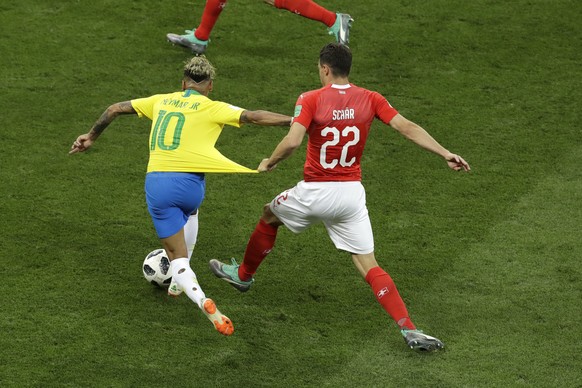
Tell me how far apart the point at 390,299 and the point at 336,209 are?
0.84m

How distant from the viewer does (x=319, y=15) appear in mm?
13352

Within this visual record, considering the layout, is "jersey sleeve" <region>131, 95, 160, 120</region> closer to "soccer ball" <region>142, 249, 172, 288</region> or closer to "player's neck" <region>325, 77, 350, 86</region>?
"soccer ball" <region>142, 249, 172, 288</region>

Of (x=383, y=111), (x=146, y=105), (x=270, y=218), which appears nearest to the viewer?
(x=383, y=111)

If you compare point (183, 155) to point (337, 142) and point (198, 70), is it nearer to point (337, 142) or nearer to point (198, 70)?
point (198, 70)

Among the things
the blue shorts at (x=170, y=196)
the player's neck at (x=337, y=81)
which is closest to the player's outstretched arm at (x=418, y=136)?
the player's neck at (x=337, y=81)

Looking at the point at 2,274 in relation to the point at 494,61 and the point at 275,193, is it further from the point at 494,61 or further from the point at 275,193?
the point at 494,61

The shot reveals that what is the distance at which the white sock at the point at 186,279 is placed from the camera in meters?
8.74

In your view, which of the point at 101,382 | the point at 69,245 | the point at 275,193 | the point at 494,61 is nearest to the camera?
the point at 101,382

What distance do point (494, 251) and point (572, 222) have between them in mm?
1016

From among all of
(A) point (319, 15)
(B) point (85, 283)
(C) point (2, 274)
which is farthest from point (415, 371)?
(A) point (319, 15)

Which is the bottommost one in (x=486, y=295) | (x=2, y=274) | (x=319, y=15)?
(x=2, y=274)

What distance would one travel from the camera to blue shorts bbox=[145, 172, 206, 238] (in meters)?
9.10

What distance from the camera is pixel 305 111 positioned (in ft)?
29.0

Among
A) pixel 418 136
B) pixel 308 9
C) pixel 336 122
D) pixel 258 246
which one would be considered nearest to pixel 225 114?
pixel 336 122
